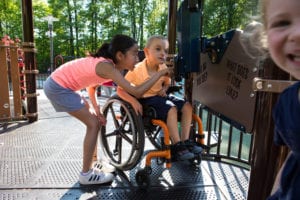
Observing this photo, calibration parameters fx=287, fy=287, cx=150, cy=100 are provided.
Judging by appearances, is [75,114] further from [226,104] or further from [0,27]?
[0,27]

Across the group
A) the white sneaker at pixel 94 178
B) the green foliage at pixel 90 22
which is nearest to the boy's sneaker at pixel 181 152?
the white sneaker at pixel 94 178

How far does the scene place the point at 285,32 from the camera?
1.87ft

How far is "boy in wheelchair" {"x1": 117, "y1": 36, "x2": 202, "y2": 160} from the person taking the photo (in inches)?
85.3

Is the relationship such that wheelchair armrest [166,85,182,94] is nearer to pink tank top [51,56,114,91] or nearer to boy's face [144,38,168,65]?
boy's face [144,38,168,65]

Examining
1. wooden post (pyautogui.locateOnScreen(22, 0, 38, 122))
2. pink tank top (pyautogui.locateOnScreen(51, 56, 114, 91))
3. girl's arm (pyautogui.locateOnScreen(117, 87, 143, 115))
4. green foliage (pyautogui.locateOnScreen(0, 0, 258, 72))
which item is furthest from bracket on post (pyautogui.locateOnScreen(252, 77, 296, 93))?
green foliage (pyautogui.locateOnScreen(0, 0, 258, 72))

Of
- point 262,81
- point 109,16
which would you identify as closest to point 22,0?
point 262,81

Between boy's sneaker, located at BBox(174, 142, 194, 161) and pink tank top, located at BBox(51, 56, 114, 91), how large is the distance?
780mm

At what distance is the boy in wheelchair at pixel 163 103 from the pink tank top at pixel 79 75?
0.83 ft

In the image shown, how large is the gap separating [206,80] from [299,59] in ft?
5.58

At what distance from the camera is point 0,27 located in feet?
79.2

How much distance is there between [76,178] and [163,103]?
936 millimetres

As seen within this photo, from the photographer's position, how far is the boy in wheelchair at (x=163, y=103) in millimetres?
2166

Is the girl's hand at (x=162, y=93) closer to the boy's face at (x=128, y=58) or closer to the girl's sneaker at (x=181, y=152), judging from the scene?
the boy's face at (x=128, y=58)

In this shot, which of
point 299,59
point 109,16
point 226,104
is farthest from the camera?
point 109,16
